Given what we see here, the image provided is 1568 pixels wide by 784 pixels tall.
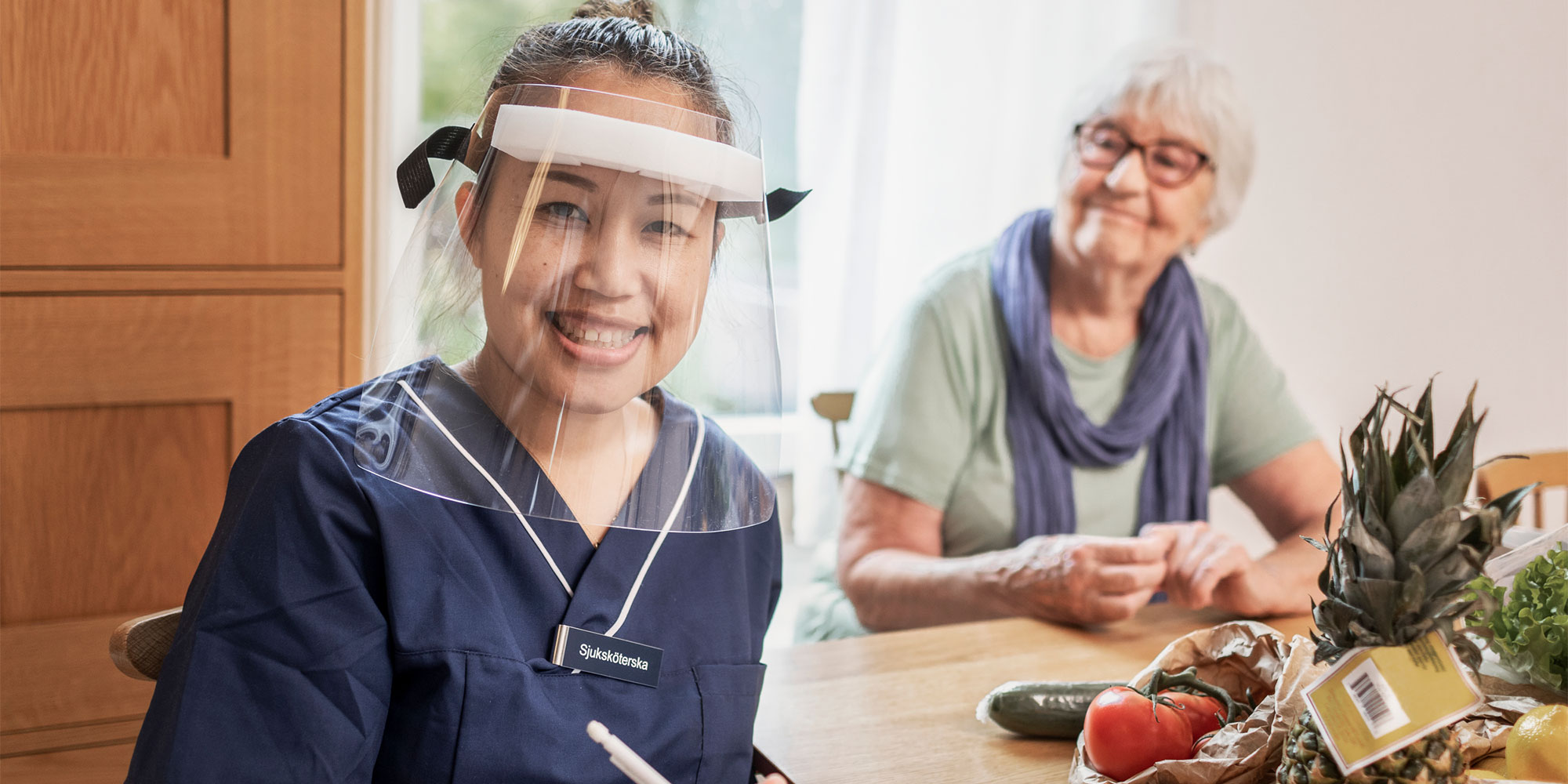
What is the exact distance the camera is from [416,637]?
2.64 feet

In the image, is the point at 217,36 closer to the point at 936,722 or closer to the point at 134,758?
the point at 134,758

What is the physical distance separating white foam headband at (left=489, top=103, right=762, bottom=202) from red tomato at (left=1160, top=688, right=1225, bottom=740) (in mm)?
576

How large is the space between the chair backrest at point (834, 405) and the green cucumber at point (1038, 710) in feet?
3.06

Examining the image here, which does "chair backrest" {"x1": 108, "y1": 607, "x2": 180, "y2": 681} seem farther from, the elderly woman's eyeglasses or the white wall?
the white wall

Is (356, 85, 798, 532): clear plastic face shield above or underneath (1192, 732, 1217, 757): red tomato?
above

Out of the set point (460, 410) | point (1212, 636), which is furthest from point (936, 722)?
point (460, 410)

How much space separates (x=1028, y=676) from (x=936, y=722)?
168mm

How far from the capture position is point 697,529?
34.7 inches

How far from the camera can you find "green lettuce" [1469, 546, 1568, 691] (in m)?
0.95

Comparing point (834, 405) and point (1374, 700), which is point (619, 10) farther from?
point (834, 405)

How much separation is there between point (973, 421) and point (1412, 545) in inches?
46.2

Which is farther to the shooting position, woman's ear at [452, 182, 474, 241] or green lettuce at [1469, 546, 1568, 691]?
green lettuce at [1469, 546, 1568, 691]

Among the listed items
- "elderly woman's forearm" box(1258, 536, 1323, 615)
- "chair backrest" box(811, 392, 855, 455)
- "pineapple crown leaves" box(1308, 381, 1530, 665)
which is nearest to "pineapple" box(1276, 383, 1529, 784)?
"pineapple crown leaves" box(1308, 381, 1530, 665)

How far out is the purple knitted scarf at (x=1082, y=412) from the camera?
5.87 feet
